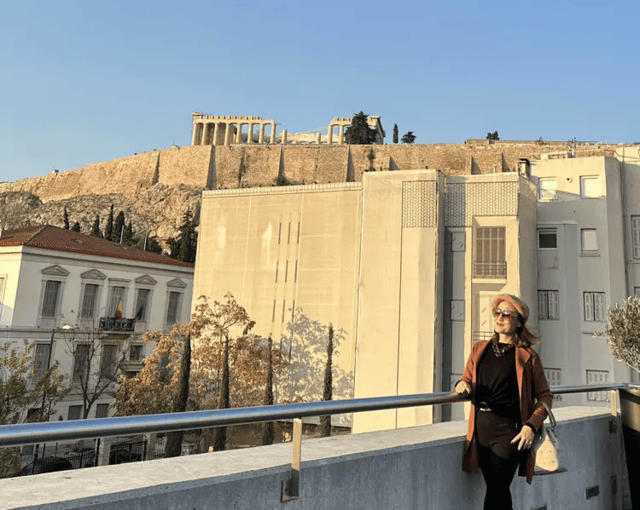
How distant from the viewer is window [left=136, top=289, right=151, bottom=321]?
30359 mm

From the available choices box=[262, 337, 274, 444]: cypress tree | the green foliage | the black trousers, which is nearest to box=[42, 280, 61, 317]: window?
box=[262, 337, 274, 444]: cypress tree

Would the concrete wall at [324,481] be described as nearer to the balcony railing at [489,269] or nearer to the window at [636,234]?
the balcony railing at [489,269]

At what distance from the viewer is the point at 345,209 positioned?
84.4 ft

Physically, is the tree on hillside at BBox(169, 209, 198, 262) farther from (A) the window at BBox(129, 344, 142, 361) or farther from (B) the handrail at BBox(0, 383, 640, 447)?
(B) the handrail at BBox(0, 383, 640, 447)

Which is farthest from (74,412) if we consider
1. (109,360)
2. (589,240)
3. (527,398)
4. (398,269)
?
(527,398)

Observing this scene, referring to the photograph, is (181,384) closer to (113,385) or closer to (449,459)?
(113,385)

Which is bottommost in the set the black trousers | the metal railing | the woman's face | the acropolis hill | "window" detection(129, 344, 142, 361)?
"window" detection(129, 344, 142, 361)

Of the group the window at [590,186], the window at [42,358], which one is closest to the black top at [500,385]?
the window at [590,186]

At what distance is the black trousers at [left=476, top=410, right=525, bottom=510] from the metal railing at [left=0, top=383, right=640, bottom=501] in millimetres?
554

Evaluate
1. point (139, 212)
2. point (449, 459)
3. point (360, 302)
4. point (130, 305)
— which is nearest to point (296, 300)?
point (360, 302)

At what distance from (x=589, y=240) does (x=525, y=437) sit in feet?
76.1

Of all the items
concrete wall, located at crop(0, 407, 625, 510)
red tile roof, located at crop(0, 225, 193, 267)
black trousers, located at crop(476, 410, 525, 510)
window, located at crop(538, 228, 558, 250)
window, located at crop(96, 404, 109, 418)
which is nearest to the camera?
concrete wall, located at crop(0, 407, 625, 510)

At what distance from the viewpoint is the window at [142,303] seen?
3036 centimetres

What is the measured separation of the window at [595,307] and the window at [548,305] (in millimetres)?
1165
